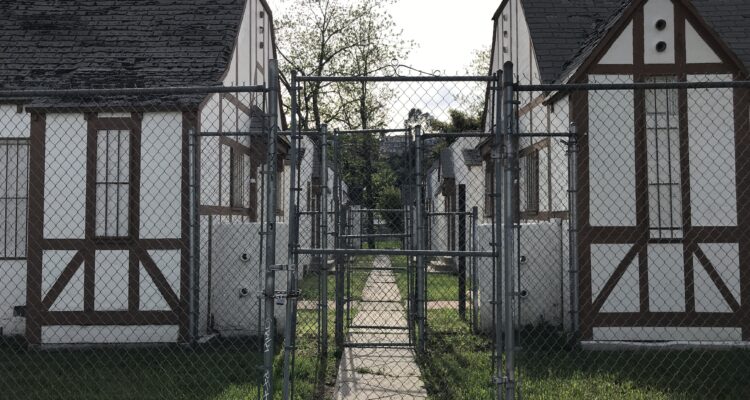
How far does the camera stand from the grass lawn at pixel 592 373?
6.86 metres

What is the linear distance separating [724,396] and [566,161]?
4562 mm

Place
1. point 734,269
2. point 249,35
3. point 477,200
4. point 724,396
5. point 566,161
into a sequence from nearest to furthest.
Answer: point 724,396, point 734,269, point 566,161, point 249,35, point 477,200

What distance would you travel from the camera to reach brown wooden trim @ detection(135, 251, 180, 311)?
9727mm

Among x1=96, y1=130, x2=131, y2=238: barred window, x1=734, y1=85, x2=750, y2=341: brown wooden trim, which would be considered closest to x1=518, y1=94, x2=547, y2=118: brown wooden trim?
x1=734, y1=85, x2=750, y2=341: brown wooden trim

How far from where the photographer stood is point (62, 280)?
9.75 metres

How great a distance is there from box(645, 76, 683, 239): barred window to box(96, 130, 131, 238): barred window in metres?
7.50

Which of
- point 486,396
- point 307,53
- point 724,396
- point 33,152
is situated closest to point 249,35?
point 33,152

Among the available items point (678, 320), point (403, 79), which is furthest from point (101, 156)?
point (678, 320)

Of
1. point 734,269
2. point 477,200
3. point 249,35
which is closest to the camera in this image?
point 734,269

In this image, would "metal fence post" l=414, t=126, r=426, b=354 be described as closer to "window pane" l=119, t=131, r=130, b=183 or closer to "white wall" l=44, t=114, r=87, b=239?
"window pane" l=119, t=131, r=130, b=183

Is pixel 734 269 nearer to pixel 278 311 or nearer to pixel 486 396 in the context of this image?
pixel 486 396

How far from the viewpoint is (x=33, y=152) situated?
385 inches

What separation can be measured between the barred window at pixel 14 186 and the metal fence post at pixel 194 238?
282cm

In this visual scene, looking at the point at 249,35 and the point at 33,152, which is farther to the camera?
the point at 249,35
